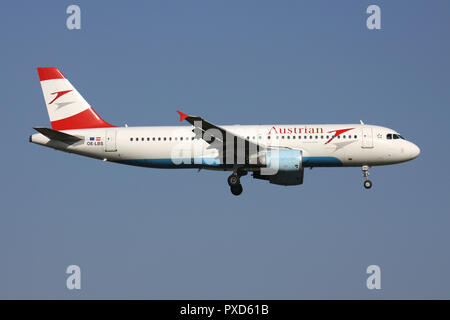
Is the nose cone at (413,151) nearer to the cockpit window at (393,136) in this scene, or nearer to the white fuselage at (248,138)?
the white fuselage at (248,138)

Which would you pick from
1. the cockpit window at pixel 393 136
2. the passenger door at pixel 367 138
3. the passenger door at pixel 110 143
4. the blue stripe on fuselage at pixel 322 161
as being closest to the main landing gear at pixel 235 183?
the blue stripe on fuselage at pixel 322 161

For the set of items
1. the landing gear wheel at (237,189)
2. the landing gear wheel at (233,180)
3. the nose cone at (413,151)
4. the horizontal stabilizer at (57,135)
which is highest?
the horizontal stabilizer at (57,135)

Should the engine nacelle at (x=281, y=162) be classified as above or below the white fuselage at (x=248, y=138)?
below

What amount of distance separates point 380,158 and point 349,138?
2566mm

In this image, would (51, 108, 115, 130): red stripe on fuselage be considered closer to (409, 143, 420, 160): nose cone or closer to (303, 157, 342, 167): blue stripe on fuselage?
(303, 157, 342, 167): blue stripe on fuselage

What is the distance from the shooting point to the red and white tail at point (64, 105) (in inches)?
2463

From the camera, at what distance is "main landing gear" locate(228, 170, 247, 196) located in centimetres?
5903

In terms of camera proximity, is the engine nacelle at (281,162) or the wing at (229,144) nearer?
the engine nacelle at (281,162)

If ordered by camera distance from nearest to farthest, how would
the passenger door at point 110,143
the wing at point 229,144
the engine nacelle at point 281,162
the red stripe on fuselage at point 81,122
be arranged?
the engine nacelle at point 281,162
the wing at point 229,144
the passenger door at point 110,143
the red stripe on fuselage at point 81,122

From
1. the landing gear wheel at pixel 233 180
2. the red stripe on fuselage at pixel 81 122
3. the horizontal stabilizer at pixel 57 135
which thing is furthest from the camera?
the red stripe on fuselage at pixel 81 122

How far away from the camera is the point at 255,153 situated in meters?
58.1

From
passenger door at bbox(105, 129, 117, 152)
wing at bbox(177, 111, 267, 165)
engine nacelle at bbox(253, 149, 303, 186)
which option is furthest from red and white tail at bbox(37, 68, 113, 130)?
engine nacelle at bbox(253, 149, 303, 186)

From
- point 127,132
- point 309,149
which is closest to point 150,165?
point 127,132

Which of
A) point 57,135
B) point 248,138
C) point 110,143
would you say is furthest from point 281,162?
point 57,135
